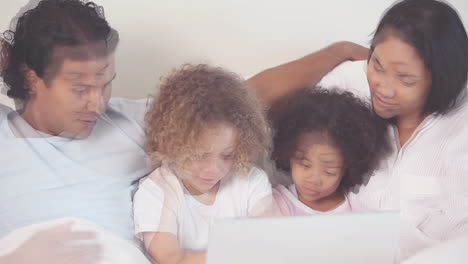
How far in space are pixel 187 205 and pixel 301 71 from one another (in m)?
0.31

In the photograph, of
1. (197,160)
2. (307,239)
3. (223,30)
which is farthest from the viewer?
(223,30)

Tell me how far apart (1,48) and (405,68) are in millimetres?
601

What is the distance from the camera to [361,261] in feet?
2.45

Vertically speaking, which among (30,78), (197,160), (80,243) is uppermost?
(30,78)

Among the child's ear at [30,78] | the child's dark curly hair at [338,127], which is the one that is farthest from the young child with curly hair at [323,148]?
the child's ear at [30,78]

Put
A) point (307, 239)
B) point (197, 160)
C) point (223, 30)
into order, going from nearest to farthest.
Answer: point (307, 239) < point (197, 160) < point (223, 30)

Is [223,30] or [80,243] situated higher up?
[223,30]

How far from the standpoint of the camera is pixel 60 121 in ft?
2.64

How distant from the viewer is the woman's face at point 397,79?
90 centimetres

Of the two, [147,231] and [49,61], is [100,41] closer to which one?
[49,61]

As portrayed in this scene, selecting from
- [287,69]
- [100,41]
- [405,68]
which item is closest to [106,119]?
[100,41]

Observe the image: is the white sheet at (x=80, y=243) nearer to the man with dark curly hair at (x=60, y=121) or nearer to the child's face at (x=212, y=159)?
the man with dark curly hair at (x=60, y=121)

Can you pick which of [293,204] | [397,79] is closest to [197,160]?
[293,204]

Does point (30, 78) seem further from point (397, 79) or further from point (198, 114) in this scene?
point (397, 79)
